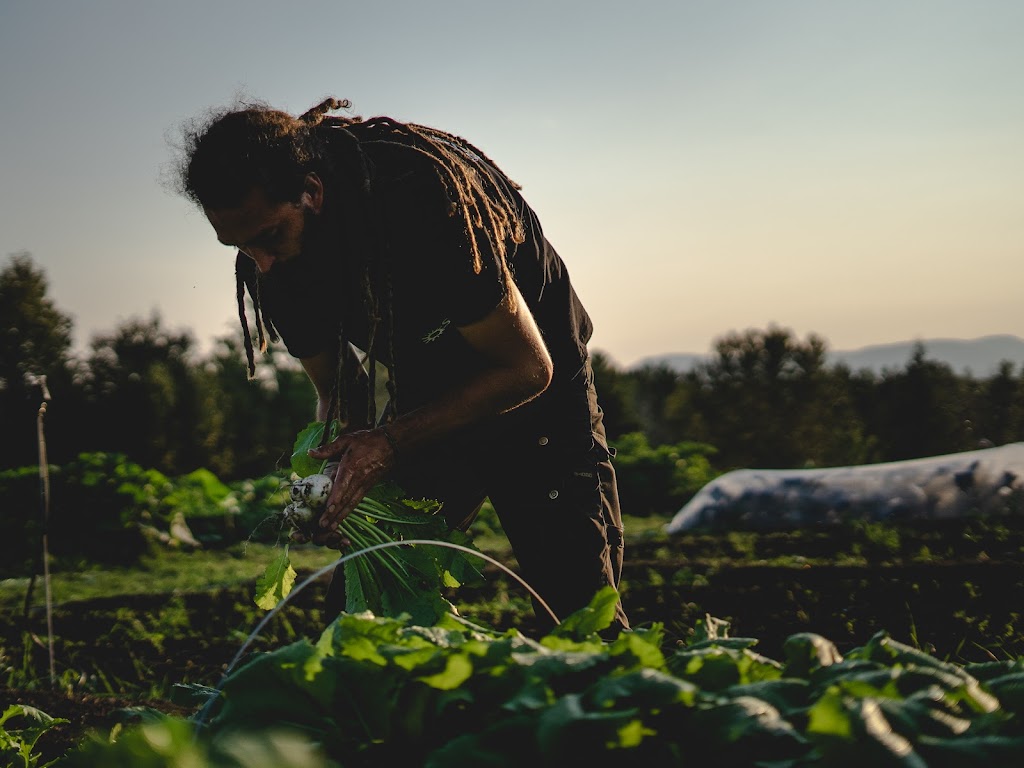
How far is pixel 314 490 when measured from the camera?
2.16 m

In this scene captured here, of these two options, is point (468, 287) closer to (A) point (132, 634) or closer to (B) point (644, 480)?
(A) point (132, 634)

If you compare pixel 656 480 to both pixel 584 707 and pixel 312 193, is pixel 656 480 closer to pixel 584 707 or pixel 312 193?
pixel 312 193

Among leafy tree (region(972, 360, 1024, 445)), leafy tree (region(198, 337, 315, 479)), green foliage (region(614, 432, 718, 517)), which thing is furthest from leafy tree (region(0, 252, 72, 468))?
leafy tree (region(972, 360, 1024, 445))

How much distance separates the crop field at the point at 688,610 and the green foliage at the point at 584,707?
5.77 ft

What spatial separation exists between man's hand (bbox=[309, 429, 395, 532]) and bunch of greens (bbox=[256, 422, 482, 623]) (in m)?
0.11

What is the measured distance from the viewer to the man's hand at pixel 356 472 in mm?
1995

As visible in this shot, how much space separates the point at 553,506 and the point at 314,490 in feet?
2.08

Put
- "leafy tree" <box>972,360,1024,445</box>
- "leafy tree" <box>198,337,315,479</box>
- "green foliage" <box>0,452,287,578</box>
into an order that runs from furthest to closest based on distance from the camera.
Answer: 1. "leafy tree" <box>198,337,315,479</box>
2. "leafy tree" <box>972,360,1024,445</box>
3. "green foliage" <box>0,452,287,578</box>

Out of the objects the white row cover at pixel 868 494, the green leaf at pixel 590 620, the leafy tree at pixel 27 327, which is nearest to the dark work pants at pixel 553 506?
the green leaf at pixel 590 620

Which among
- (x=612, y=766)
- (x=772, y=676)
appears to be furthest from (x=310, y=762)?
(x=772, y=676)

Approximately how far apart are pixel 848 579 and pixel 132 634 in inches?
159

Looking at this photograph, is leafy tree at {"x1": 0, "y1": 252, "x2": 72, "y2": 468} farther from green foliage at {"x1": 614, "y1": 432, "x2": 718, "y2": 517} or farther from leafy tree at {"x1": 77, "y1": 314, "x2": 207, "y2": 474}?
green foliage at {"x1": 614, "y1": 432, "x2": 718, "y2": 517}

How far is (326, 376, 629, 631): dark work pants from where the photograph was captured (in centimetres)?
231

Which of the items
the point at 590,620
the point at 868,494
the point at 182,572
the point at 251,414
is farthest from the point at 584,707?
the point at 251,414
